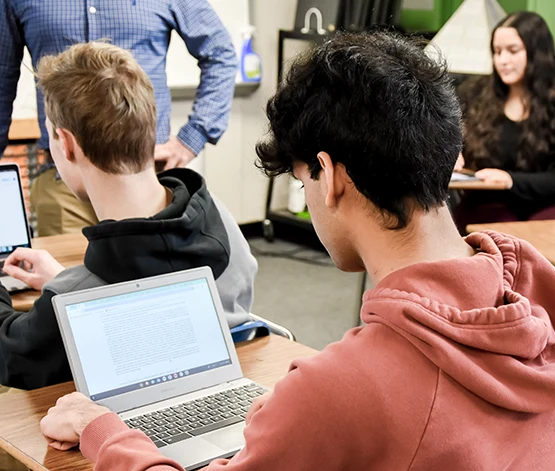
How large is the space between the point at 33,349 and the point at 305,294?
3032 mm

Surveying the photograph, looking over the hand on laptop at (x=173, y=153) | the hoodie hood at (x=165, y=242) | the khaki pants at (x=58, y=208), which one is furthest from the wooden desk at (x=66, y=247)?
the hoodie hood at (x=165, y=242)

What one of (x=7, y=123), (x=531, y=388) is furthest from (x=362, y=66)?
(x=7, y=123)

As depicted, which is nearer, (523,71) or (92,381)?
(92,381)

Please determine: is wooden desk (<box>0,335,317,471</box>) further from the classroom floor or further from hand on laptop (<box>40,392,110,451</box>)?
the classroom floor

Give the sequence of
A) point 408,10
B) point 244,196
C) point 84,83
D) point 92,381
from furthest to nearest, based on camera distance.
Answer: point 244,196, point 408,10, point 84,83, point 92,381

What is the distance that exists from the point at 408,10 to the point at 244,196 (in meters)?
1.51

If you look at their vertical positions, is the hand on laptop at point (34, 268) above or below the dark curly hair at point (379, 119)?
below

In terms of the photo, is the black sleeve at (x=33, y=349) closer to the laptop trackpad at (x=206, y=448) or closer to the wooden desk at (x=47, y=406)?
the wooden desk at (x=47, y=406)

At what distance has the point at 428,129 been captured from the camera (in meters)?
1.02

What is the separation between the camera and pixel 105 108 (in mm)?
1787

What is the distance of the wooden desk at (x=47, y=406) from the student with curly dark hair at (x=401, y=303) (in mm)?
266

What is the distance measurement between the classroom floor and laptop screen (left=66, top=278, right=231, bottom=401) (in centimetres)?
207

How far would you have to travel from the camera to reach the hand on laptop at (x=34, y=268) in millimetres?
2014

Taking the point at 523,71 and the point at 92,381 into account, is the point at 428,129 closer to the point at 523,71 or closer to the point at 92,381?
the point at 92,381
